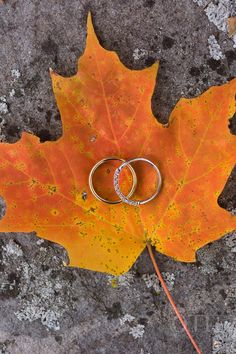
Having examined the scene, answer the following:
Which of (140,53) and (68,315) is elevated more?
(140,53)

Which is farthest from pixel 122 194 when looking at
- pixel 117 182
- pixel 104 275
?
pixel 104 275

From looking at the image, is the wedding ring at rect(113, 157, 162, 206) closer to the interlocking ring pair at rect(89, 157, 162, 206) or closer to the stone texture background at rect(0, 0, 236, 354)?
the interlocking ring pair at rect(89, 157, 162, 206)

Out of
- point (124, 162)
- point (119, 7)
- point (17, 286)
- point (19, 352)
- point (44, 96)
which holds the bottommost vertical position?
point (19, 352)

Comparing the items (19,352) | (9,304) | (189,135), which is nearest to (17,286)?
(9,304)

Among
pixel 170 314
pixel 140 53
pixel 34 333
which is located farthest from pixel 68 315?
pixel 140 53

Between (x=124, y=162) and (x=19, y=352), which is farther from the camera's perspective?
(x=19, y=352)

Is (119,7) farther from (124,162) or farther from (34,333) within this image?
(34,333)
